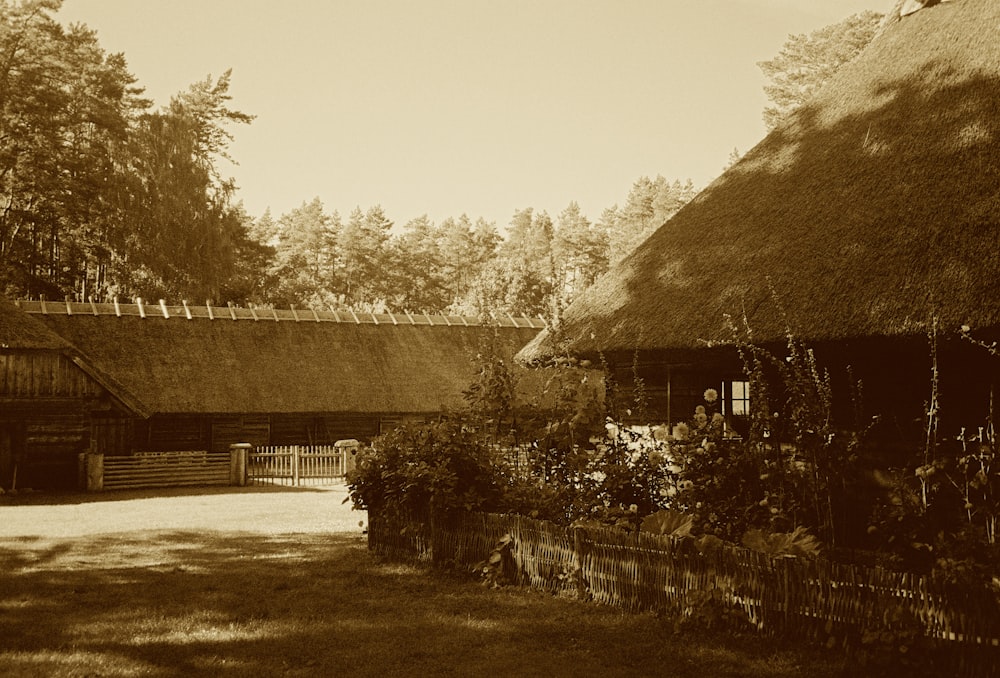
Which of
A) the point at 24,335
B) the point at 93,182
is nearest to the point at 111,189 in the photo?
the point at 93,182

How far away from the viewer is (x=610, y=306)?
1211 cm

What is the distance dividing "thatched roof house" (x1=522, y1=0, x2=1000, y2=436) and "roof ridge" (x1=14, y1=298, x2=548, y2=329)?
1440cm

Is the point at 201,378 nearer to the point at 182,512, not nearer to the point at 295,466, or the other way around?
the point at 295,466

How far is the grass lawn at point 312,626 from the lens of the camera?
6.39m

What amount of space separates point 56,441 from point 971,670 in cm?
2106

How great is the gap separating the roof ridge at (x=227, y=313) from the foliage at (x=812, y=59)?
13013mm

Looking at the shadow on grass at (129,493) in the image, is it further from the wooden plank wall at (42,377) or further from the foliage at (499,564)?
the foliage at (499,564)

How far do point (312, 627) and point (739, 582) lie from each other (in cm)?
352

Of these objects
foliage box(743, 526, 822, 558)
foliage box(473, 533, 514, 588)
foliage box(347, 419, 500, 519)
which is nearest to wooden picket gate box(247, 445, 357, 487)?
foliage box(347, 419, 500, 519)

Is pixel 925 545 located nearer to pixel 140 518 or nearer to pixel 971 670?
pixel 971 670

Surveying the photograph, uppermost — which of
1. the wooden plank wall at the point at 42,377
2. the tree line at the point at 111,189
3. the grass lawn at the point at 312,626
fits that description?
the tree line at the point at 111,189

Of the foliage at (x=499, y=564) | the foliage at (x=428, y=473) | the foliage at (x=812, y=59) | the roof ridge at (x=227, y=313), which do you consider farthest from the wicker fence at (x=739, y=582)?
the foliage at (x=812, y=59)

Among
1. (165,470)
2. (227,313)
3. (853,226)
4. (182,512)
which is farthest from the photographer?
(227,313)

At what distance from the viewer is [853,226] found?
1009 centimetres
